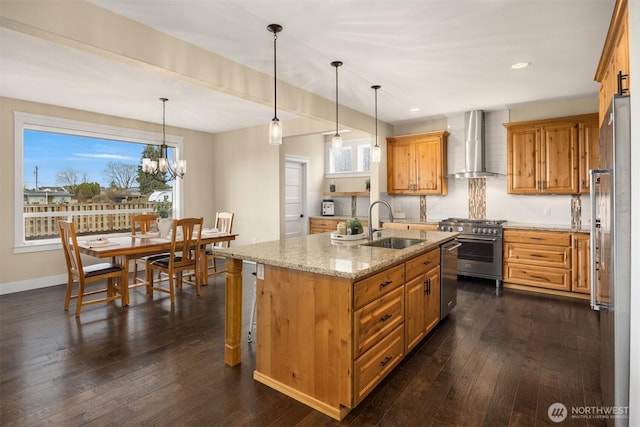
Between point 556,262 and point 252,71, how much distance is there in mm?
4400

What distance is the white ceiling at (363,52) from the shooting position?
97.4 inches

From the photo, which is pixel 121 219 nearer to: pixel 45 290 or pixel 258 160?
pixel 45 290

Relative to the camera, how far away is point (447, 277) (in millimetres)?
3516

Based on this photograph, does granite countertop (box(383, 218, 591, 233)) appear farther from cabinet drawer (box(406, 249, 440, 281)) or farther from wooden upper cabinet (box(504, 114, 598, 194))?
cabinet drawer (box(406, 249, 440, 281))

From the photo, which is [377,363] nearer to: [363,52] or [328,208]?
[363,52]

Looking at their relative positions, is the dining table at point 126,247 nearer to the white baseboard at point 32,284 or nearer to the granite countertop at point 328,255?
the white baseboard at point 32,284

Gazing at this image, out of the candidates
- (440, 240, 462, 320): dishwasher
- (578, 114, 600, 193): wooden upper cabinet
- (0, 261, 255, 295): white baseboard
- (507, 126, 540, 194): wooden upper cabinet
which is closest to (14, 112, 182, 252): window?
(0, 261, 255, 295): white baseboard

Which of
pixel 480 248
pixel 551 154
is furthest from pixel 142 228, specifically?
pixel 551 154

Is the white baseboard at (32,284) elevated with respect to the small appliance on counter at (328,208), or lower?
lower

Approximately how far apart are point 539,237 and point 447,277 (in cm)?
198

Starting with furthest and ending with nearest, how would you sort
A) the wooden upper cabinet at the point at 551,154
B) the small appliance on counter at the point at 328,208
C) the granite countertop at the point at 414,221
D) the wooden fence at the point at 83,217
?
1. the small appliance on counter at the point at 328,208
2. the granite countertop at the point at 414,221
3. the wooden fence at the point at 83,217
4. the wooden upper cabinet at the point at 551,154

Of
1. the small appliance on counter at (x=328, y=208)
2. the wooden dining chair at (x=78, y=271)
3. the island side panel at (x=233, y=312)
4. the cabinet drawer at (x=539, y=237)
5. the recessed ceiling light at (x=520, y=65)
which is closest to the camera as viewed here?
the island side panel at (x=233, y=312)

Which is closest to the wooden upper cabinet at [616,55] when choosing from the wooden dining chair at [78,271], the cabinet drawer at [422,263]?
the cabinet drawer at [422,263]

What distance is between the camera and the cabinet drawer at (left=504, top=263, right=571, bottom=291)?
4457 millimetres
